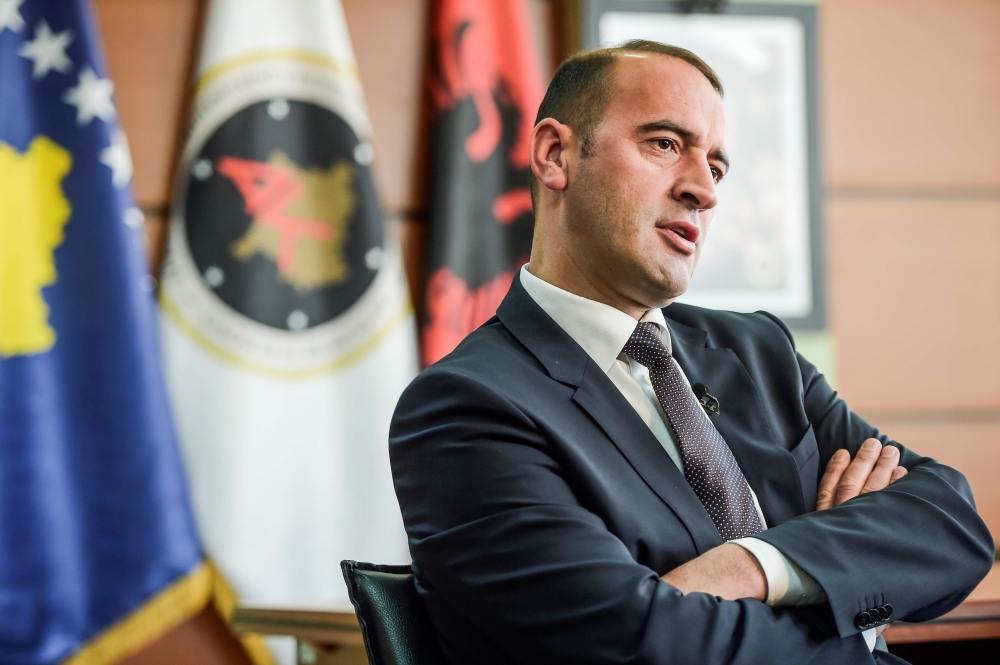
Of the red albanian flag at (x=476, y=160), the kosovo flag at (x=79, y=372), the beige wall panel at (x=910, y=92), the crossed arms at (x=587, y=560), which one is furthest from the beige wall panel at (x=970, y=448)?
the kosovo flag at (x=79, y=372)

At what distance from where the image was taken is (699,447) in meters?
1.50

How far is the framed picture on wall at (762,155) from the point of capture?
3377 mm

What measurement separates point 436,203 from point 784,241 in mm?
1240

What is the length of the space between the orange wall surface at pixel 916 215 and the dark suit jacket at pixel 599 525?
6.46 ft

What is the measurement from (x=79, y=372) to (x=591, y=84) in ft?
6.37

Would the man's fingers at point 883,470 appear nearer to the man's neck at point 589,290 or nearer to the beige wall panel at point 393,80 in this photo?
the man's neck at point 589,290

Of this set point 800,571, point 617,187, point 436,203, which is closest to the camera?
point 800,571

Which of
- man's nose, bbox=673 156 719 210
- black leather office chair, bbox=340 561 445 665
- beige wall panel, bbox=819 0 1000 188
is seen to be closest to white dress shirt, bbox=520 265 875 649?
man's nose, bbox=673 156 719 210

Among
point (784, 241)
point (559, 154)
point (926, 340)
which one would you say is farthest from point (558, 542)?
point (926, 340)

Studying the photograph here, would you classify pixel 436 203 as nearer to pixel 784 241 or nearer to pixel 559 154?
pixel 784 241

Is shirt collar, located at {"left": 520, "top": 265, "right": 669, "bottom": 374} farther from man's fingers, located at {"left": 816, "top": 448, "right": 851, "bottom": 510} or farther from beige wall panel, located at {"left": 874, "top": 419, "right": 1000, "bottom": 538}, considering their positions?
beige wall panel, located at {"left": 874, "top": 419, "right": 1000, "bottom": 538}

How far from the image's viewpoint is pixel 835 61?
11.6 feet

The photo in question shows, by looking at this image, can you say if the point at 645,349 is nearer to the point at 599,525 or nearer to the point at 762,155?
the point at 599,525

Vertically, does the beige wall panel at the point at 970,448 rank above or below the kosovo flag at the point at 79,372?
below
